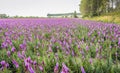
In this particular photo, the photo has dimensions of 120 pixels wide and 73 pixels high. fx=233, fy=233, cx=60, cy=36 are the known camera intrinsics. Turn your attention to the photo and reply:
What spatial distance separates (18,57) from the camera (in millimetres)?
3643

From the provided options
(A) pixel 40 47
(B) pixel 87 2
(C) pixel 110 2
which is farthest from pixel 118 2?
(A) pixel 40 47

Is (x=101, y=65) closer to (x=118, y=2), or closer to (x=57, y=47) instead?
(x=57, y=47)

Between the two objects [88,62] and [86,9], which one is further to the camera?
[86,9]

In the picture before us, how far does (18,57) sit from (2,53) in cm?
51

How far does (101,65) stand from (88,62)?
181mm

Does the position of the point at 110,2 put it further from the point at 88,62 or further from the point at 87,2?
the point at 88,62

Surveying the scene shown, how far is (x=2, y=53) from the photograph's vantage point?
158 inches

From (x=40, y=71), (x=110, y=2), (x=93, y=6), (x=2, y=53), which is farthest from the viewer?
(x=110, y=2)

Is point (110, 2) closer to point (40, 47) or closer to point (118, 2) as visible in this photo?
point (118, 2)

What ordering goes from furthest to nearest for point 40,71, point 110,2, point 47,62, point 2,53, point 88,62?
point 110,2 → point 2,53 → point 47,62 → point 88,62 → point 40,71

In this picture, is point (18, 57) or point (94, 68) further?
point (18, 57)

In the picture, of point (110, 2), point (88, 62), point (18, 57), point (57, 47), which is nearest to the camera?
point (88, 62)

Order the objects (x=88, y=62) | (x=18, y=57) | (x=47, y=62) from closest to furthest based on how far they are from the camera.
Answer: (x=88, y=62) < (x=47, y=62) < (x=18, y=57)

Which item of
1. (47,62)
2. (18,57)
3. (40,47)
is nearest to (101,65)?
(47,62)
